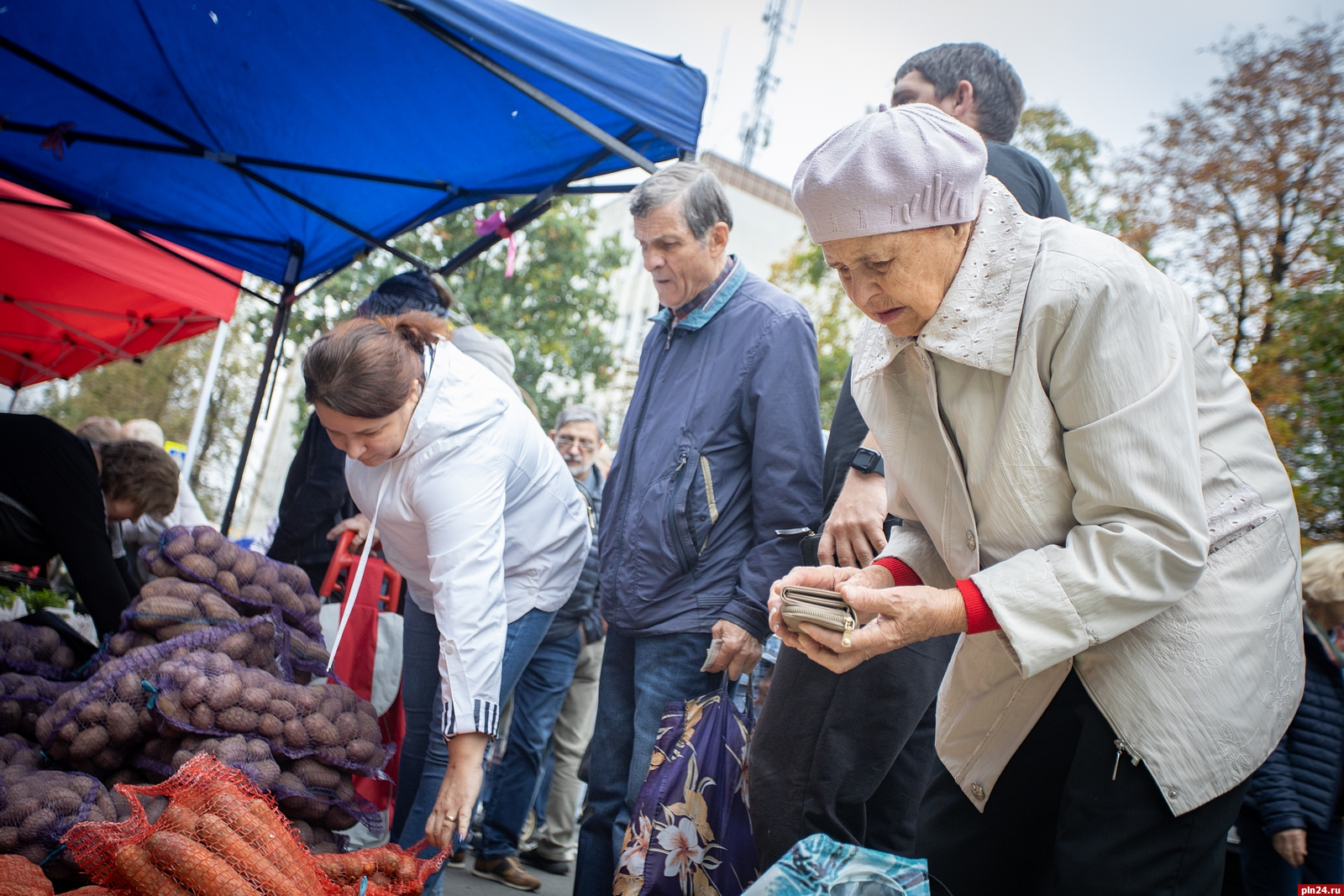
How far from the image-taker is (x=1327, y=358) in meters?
6.48

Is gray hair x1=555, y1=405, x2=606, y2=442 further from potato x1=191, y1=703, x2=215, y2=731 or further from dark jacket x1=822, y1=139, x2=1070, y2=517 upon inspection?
potato x1=191, y1=703, x2=215, y2=731

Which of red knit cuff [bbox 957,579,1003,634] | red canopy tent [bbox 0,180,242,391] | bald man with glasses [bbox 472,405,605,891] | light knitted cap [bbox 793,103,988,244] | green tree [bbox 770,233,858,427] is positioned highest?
green tree [bbox 770,233,858,427]

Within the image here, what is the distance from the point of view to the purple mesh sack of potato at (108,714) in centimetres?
221

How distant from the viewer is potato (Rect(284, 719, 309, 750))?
2.28m

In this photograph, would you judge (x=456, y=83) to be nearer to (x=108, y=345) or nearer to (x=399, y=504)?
(x=399, y=504)

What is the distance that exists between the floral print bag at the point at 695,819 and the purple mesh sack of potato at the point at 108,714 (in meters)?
1.06

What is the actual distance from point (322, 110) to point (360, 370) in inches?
95.4

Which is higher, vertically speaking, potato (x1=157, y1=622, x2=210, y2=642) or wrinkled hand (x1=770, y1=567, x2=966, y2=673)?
wrinkled hand (x1=770, y1=567, x2=966, y2=673)

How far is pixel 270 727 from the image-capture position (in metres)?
2.26

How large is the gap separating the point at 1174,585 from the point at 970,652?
0.40 metres

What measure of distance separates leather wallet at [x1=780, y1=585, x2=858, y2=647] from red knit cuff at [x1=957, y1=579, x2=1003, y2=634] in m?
0.15

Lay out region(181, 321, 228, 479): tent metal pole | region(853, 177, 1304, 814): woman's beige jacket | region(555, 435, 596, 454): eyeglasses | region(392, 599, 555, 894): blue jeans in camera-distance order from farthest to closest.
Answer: region(181, 321, 228, 479): tent metal pole < region(555, 435, 596, 454): eyeglasses < region(392, 599, 555, 894): blue jeans < region(853, 177, 1304, 814): woman's beige jacket

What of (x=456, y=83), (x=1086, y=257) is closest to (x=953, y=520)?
(x=1086, y=257)

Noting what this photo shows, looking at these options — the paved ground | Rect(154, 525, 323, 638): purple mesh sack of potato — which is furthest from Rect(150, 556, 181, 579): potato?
the paved ground
